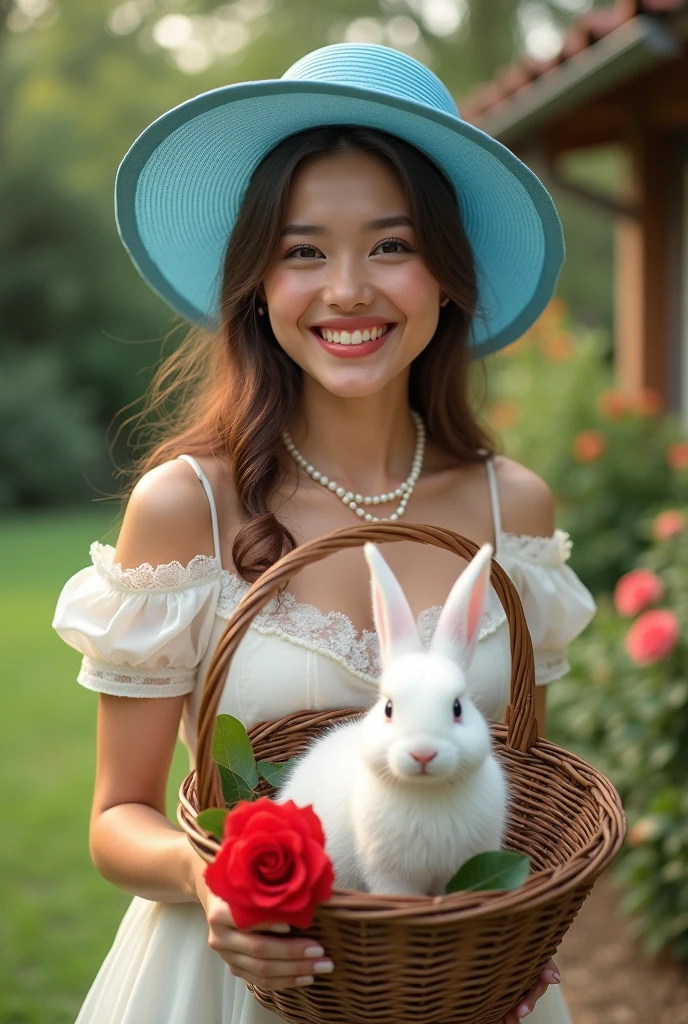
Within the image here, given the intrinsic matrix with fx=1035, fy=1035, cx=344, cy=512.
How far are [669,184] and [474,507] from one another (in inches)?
184

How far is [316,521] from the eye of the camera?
7.85 ft

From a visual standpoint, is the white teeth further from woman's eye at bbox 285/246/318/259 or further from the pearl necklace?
the pearl necklace

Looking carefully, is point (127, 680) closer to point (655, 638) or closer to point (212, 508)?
point (212, 508)

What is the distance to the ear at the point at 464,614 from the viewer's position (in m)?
1.61

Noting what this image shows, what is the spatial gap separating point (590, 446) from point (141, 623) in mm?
4249

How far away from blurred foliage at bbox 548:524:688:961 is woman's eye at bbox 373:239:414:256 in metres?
2.07

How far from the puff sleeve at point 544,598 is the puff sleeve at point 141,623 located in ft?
2.44

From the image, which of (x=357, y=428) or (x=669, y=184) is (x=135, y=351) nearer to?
(x=669, y=184)

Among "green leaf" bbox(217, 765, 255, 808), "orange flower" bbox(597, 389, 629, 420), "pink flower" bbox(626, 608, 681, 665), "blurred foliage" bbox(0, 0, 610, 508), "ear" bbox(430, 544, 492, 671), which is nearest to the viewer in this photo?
"ear" bbox(430, 544, 492, 671)

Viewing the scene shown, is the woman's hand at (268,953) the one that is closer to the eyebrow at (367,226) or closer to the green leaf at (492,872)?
the green leaf at (492,872)

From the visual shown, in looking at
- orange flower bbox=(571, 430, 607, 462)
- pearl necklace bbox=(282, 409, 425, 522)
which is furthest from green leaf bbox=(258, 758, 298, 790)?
orange flower bbox=(571, 430, 607, 462)

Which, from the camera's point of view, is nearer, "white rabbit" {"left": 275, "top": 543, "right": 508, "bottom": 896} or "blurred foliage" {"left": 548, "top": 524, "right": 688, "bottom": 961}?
"white rabbit" {"left": 275, "top": 543, "right": 508, "bottom": 896}

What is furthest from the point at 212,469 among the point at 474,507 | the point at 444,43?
the point at 444,43

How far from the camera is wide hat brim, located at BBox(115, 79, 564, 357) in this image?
2088 mm
